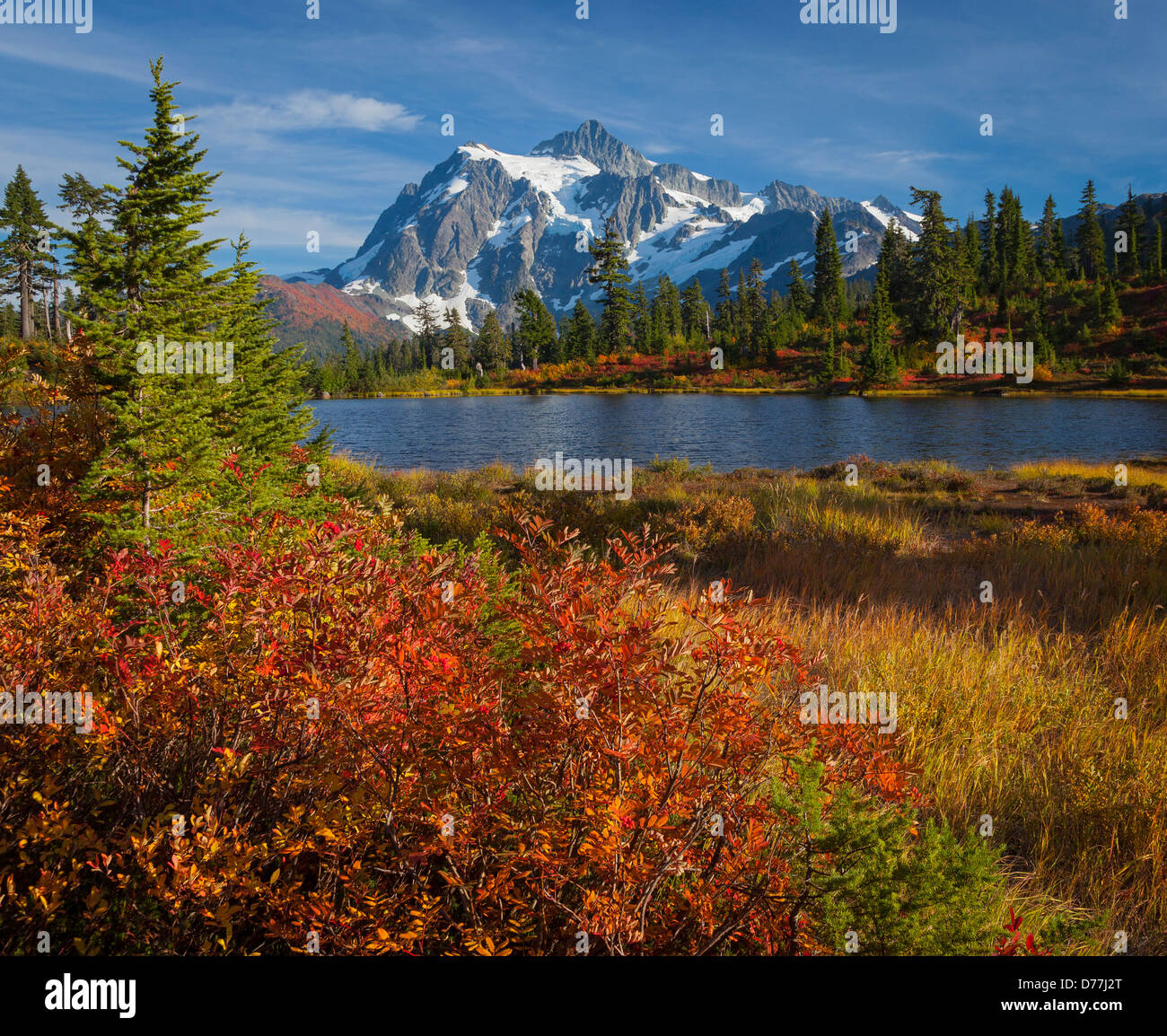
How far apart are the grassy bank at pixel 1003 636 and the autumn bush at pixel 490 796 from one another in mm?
482

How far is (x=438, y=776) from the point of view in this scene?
2158 millimetres

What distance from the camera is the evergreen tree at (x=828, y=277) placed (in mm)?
81562

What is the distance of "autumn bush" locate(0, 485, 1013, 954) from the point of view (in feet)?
6.07

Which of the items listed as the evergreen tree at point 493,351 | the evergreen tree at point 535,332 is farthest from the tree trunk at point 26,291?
the evergreen tree at point 535,332

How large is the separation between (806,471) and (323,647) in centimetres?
2083

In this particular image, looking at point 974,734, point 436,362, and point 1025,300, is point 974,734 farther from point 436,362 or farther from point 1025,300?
point 436,362

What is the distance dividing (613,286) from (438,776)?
9481 cm

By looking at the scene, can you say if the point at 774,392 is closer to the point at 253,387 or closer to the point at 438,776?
the point at 253,387

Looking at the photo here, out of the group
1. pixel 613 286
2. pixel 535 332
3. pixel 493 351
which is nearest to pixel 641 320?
pixel 613 286

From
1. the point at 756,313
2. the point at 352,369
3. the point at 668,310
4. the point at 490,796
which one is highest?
the point at 668,310

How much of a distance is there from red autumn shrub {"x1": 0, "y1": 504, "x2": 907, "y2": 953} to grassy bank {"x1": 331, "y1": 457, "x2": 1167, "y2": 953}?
1.95 ft

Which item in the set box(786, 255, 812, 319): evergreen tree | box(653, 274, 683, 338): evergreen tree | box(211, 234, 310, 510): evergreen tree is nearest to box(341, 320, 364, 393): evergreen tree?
box(653, 274, 683, 338): evergreen tree

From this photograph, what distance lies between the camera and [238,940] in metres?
2.47

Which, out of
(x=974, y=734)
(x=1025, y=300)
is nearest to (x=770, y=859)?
(x=974, y=734)
